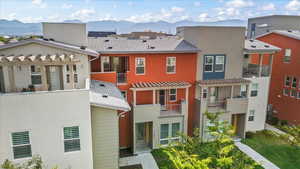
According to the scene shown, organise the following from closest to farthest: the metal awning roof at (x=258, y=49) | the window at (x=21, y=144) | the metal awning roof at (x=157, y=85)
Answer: the window at (x=21, y=144) < the metal awning roof at (x=157, y=85) < the metal awning roof at (x=258, y=49)

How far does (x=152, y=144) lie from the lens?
1441 cm

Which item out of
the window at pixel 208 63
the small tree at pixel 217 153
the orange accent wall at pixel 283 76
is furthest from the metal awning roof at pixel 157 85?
the orange accent wall at pixel 283 76

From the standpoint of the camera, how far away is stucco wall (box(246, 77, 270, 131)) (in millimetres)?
16750

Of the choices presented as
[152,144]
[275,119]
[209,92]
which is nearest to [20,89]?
[152,144]

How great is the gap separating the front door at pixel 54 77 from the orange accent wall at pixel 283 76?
63.6 ft

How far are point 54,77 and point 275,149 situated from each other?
15.6 m

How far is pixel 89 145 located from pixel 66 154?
1.04 m

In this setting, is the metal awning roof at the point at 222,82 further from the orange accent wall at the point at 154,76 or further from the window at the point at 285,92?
the window at the point at 285,92

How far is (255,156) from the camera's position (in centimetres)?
1370

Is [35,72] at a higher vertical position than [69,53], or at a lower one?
lower

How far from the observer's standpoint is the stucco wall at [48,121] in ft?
26.4

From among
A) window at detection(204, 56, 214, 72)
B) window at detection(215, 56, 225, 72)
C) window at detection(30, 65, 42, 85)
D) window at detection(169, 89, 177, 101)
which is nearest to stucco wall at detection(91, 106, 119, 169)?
window at detection(30, 65, 42, 85)

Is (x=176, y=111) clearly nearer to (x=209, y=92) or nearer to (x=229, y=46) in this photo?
(x=209, y=92)

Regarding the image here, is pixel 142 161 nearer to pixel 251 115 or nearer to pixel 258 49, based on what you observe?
pixel 251 115
